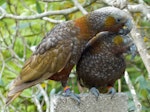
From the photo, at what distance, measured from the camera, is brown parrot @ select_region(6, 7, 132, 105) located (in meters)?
3.43

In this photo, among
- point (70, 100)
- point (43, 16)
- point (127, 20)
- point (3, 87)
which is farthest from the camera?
point (3, 87)

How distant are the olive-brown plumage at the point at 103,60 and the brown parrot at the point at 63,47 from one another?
Answer: 78 millimetres

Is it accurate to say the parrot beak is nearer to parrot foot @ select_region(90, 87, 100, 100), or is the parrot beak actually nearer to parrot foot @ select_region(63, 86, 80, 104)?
parrot foot @ select_region(90, 87, 100, 100)

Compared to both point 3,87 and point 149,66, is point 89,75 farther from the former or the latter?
point 3,87

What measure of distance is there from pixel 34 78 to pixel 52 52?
0.22 m

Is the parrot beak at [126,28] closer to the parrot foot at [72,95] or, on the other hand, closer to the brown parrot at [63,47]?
the brown parrot at [63,47]

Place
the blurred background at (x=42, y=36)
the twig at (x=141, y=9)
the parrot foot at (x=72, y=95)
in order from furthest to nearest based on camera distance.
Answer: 1. the blurred background at (x=42, y=36)
2. the twig at (x=141, y=9)
3. the parrot foot at (x=72, y=95)

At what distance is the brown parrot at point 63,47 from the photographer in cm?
343

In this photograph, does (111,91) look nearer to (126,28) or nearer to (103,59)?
(103,59)

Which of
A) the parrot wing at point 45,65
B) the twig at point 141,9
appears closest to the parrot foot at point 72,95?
the parrot wing at point 45,65

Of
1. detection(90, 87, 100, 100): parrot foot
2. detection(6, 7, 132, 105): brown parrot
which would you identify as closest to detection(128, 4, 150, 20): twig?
detection(6, 7, 132, 105): brown parrot

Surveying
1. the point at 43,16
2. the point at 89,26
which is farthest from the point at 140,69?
the point at 89,26

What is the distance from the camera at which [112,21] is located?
3412 millimetres

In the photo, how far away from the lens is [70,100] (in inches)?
126
